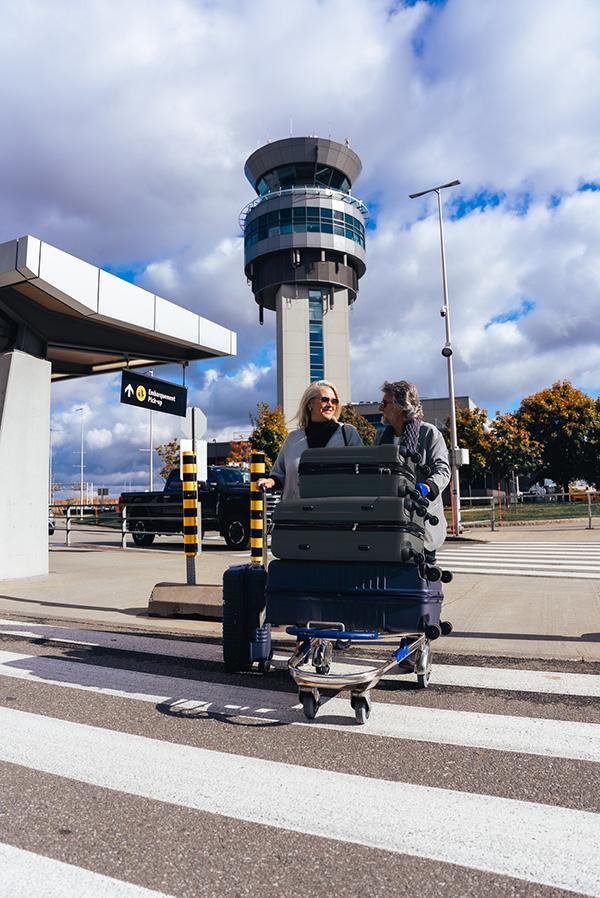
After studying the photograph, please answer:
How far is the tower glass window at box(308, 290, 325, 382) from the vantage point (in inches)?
2731

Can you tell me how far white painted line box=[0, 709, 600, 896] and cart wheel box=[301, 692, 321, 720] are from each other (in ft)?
1.94

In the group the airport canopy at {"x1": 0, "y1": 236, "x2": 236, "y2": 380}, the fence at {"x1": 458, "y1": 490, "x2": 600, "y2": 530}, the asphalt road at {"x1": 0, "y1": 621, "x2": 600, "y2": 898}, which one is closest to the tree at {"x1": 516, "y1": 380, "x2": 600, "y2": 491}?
the fence at {"x1": 458, "y1": 490, "x2": 600, "y2": 530}

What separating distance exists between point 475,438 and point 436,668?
4573 cm

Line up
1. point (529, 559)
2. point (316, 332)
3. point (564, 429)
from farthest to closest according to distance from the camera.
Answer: point (316, 332) < point (564, 429) < point (529, 559)

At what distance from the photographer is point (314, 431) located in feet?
15.8

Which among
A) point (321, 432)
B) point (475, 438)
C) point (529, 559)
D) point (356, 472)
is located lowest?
point (529, 559)

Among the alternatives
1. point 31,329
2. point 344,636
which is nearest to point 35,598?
point 31,329

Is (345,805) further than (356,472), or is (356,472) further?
(356,472)

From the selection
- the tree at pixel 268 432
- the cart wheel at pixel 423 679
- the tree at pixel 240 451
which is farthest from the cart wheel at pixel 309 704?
the tree at pixel 240 451

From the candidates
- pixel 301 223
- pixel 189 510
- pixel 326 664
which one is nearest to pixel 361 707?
pixel 326 664

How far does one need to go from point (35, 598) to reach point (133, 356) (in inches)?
213

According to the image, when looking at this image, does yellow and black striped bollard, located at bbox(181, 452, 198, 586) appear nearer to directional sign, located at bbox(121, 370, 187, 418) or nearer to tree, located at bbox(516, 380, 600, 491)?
directional sign, located at bbox(121, 370, 187, 418)

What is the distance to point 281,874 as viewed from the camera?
2145 millimetres

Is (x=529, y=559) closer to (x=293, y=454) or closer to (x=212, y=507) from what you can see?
(x=212, y=507)
